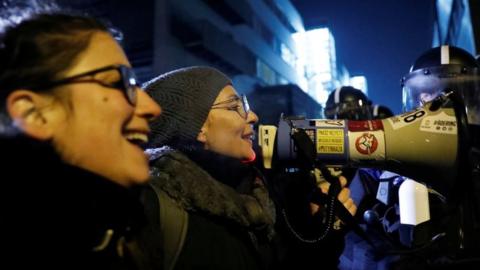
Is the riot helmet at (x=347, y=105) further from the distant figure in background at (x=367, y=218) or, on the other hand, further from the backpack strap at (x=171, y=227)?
the backpack strap at (x=171, y=227)

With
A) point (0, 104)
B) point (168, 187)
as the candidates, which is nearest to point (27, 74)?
point (0, 104)

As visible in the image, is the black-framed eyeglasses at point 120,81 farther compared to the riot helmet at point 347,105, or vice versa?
the riot helmet at point 347,105

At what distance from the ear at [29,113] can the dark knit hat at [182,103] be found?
2.67 feet

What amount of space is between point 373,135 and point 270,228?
2.19 feet

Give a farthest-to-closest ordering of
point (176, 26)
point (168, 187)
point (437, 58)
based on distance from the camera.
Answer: point (176, 26), point (437, 58), point (168, 187)

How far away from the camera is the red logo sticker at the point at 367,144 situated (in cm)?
170

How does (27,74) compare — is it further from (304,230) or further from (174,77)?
(304,230)

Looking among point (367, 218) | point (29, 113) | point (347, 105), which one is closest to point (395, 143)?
point (367, 218)

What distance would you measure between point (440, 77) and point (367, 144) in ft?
3.42

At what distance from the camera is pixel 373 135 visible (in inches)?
67.2

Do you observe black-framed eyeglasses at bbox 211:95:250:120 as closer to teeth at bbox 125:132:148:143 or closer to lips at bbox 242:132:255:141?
lips at bbox 242:132:255:141

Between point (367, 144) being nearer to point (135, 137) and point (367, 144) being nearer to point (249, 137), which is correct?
point (249, 137)

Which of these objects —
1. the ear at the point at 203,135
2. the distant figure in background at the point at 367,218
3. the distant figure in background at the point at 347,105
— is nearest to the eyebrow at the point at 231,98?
the ear at the point at 203,135

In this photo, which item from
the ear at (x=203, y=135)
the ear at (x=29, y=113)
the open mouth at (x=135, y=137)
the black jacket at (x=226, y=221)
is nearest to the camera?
the ear at (x=29, y=113)
